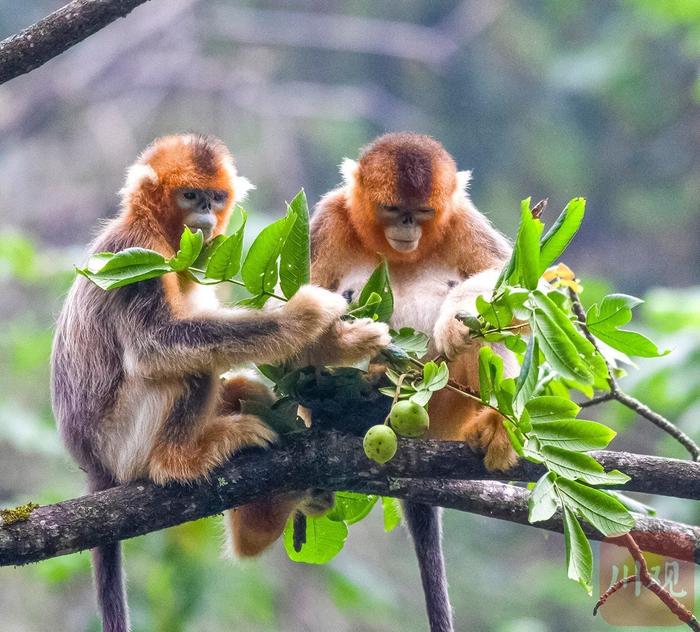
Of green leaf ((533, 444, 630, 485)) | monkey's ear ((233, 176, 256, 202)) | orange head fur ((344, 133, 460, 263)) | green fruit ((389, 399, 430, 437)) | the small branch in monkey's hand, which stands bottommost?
green leaf ((533, 444, 630, 485))

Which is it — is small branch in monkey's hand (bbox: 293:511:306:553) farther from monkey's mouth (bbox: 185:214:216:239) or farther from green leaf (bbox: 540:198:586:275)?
green leaf (bbox: 540:198:586:275)

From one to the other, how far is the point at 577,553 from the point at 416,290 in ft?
4.96

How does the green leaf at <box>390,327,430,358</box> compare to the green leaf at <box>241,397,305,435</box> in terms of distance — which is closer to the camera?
the green leaf at <box>390,327,430,358</box>

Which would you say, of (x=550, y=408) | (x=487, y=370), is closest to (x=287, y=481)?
(x=487, y=370)

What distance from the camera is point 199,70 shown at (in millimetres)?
12828

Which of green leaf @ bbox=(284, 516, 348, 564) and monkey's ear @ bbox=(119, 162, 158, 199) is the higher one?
monkey's ear @ bbox=(119, 162, 158, 199)

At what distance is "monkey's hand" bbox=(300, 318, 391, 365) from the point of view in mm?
3174

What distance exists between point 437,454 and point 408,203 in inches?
39.7

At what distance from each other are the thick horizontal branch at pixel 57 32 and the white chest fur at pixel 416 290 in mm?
1318

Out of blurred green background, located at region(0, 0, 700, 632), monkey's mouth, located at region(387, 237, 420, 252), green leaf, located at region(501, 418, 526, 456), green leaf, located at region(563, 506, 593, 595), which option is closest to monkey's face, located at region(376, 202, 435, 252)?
monkey's mouth, located at region(387, 237, 420, 252)

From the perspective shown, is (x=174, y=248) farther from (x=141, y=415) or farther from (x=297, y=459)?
(x=297, y=459)

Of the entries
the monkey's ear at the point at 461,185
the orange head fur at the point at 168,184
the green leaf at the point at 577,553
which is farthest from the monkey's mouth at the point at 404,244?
the green leaf at the point at 577,553

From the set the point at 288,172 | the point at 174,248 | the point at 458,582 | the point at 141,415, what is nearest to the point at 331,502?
the point at 141,415

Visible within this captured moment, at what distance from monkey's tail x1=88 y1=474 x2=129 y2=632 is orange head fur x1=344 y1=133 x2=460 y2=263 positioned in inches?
56.4
